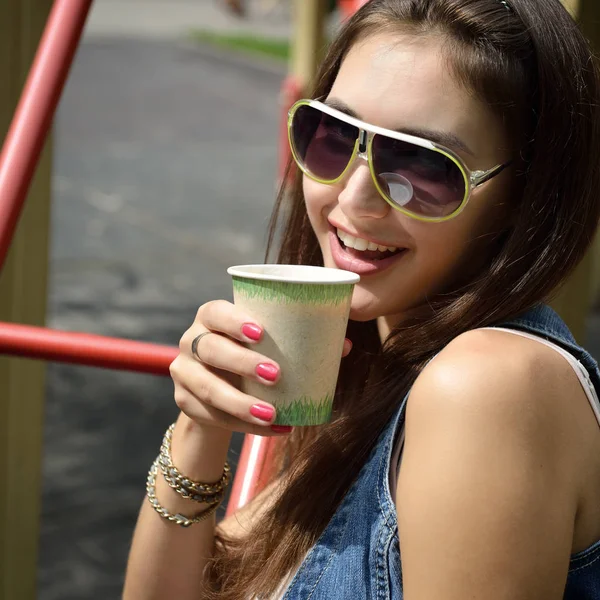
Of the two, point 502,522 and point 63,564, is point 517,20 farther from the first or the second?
point 63,564

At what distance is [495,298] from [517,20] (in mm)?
366

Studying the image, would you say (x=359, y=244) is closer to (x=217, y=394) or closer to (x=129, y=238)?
(x=217, y=394)

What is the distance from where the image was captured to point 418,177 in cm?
138

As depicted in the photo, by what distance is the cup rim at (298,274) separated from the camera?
3.79 ft

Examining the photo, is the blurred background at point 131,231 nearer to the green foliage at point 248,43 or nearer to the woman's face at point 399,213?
the green foliage at point 248,43

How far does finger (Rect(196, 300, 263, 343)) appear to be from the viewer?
1.18 meters

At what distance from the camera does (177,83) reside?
16.5 m

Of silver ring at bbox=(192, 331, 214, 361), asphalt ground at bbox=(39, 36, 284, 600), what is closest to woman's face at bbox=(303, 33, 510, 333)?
silver ring at bbox=(192, 331, 214, 361)

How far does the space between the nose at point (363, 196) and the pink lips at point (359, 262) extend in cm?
6

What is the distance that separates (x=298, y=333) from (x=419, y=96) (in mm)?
389

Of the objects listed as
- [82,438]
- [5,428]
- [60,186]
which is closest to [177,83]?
[60,186]

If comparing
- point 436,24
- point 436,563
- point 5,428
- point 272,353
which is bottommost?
point 5,428

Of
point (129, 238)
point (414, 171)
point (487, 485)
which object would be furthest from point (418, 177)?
point (129, 238)

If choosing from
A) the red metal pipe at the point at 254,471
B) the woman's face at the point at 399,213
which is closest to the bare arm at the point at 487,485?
the woman's face at the point at 399,213
